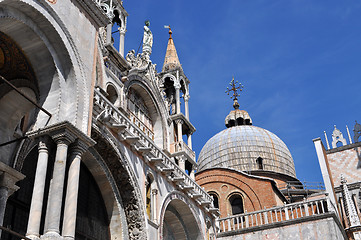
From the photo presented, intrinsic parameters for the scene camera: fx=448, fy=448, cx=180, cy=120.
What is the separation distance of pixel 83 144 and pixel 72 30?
3.08m

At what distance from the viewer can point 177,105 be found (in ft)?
82.7

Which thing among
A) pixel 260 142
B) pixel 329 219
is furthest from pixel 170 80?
pixel 260 142

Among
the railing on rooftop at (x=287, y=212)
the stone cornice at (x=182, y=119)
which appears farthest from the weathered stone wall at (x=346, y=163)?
the stone cornice at (x=182, y=119)

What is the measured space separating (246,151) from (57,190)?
1371 inches

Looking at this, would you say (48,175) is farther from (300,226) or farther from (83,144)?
(300,226)

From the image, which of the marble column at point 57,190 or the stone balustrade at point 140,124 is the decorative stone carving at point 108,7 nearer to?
the stone balustrade at point 140,124

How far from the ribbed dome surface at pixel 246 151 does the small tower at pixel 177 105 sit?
666 inches

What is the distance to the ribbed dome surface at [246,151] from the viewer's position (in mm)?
42312

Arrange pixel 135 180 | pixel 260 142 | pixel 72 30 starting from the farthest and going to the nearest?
pixel 260 142
pixel 135 180
pixel 72 30

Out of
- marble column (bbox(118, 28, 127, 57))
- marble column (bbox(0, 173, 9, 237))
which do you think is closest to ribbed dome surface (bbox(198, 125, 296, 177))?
marble column (bbox(118, 28, 127, 57))

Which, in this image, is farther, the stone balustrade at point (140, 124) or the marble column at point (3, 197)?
the stone balustrade at point (140, 124)

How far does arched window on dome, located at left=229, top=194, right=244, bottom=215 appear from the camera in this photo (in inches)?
1185

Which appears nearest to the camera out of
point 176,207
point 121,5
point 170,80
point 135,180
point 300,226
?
point 135,180

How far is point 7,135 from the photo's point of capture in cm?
1178
